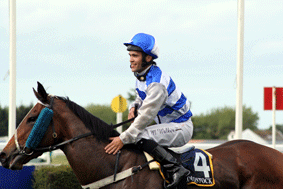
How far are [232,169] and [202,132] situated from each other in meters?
53.7

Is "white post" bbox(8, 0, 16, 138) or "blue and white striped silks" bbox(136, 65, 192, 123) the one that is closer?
"blue and white striped silks" bbox(136, 65, 192, 123)

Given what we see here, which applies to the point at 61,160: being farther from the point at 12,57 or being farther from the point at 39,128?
the point at 39,128

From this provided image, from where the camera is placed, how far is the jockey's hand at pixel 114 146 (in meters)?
3.68

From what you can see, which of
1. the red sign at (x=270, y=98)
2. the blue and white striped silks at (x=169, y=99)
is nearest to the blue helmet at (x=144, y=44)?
the blue and white striped silks at (x=169, y=99)

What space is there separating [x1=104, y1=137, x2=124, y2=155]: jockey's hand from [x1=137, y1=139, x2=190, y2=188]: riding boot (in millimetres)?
219

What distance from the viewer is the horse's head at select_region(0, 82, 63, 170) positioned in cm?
358

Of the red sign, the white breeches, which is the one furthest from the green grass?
the red sign

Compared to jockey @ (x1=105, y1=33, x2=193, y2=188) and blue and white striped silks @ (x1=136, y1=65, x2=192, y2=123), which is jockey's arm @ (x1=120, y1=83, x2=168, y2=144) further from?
blue and white striped silks @ (x1=136, y1=65, x2=192, y2=123)

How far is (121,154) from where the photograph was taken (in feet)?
12.3

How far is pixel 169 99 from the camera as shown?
12.7 ft

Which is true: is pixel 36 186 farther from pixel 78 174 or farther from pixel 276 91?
pixel 276 91

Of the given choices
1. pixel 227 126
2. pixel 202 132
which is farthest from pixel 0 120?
pixel 227 126

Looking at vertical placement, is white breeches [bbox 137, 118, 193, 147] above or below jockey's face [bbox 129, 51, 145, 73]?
below

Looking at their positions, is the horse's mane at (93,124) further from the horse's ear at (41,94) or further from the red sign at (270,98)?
the red sign at (270,98)
